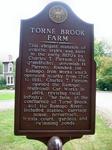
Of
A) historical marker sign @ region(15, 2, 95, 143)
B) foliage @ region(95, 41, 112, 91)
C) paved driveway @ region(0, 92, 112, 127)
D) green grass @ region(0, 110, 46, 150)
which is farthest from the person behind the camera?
foliage @ region(95, 41, 112, 91)

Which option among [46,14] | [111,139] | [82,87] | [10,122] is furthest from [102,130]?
[46,14]

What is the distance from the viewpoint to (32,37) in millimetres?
4637

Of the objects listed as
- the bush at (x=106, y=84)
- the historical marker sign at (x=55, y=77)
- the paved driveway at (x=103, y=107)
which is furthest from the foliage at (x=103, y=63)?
the historical marker sign at (x=55, y=77)

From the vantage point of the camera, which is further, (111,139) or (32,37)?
Answer: (111,139)

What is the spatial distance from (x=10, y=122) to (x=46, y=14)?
13.6ft

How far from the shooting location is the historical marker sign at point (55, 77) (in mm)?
4582

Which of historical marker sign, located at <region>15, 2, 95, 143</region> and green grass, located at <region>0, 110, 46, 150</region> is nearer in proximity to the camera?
historical marker sign, located at <region>15, 2, 95, 143</region>

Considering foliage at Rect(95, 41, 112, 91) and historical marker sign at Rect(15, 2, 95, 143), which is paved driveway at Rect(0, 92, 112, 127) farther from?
historical marker sign at Rect(15, 2, 95, 143)

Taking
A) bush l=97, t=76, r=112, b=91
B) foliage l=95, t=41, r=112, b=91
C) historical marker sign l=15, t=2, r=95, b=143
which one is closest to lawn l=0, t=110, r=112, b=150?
historical marker sign l=15, t=2, r=95, b=143

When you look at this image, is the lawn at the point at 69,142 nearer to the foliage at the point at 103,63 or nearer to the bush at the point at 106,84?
the foliage at the point at 103,63

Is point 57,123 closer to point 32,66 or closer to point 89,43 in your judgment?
point 32,66

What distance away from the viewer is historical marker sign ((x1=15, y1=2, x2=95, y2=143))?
458cm

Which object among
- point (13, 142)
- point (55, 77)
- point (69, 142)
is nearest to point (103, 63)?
point (69, 142)

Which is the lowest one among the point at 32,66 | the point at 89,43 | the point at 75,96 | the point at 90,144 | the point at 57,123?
the point at 90,144
